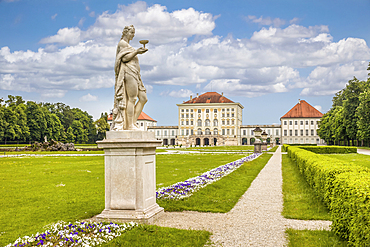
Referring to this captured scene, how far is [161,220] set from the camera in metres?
6.12

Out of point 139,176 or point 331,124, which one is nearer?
point 139,176

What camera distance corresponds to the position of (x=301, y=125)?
303ft

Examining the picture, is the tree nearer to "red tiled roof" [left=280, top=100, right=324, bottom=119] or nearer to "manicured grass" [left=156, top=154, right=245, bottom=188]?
"manicured grass" [left=156, top=154, right=245, bottom=188]

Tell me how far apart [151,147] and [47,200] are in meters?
3.85

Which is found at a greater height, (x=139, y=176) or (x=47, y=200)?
(x=139, y=176)

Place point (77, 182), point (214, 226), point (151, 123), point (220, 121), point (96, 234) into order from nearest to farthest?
point (96, 234) < point (214, 226) < point (77, 182) < point (220, 121) < point (151, 123)

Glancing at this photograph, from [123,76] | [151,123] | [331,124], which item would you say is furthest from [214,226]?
[151,123]

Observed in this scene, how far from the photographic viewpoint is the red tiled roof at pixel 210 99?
99.6m

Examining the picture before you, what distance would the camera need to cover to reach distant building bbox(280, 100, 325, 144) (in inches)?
3610

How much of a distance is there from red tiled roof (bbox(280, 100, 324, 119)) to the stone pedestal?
304ft

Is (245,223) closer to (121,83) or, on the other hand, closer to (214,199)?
(214,199)

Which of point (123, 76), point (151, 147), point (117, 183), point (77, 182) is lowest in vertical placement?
point (77, 182)

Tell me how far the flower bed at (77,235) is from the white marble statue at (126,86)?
189 centimetres

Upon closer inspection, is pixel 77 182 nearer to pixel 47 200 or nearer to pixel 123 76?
pixel 47 200
